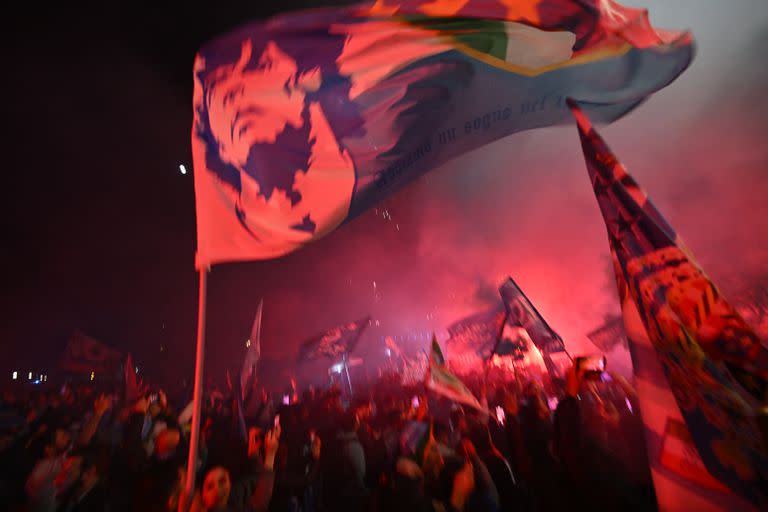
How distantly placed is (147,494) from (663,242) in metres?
Result: 5.23

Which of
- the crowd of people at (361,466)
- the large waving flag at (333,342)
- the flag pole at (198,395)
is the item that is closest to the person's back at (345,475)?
the crowd of people at (361,466)

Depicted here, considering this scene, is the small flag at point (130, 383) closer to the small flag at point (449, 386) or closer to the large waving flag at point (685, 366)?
the small flag at point (449, 386)

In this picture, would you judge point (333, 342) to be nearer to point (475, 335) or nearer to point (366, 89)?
point (475, 335)

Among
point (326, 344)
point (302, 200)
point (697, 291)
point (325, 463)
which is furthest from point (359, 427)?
point (326, 344)

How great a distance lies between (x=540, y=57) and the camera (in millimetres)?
3650

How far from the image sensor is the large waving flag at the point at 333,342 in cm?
1385

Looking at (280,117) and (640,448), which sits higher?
(280,117)

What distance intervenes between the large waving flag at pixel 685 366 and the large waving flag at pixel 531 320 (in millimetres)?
5262

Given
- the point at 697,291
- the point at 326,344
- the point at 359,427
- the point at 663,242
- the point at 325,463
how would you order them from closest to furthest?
the point at 697,291 → the point at 663,242 → the point at 325,463 → the point at 359,427 → the point at 326,344

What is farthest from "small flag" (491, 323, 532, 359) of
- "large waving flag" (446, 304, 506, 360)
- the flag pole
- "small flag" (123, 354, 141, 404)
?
the flag pole

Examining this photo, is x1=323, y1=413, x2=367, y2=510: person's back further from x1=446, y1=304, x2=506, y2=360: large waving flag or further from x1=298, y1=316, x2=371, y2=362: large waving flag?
x1=446, y1=304, x2=506, y2=360: large waving flag

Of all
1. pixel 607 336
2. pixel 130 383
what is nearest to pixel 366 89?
pixel 130 383

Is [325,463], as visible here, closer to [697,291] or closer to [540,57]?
[697,291]

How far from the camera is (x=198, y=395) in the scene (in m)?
2.34
